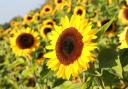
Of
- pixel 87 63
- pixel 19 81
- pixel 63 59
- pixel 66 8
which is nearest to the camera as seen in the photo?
pixel 87 63

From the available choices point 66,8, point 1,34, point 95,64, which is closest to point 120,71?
point 95,64

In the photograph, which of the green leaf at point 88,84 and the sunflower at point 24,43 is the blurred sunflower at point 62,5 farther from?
the green leaf at point 88,84

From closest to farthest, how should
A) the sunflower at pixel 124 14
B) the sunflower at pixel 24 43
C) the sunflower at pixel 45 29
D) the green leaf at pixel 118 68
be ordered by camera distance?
the green leaf at pixel 118 68, the sunflower at pixel 124 14, the sunflower at pixel 24 43, the sunflower at pixel 45 29

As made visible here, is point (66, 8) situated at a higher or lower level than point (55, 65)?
higher

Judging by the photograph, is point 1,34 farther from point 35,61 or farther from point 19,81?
point 35,61

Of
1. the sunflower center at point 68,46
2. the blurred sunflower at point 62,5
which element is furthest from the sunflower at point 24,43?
the blurred sunflower at point 62,5

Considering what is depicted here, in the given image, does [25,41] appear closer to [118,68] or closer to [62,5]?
[118,68]

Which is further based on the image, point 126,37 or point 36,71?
point 36,71
